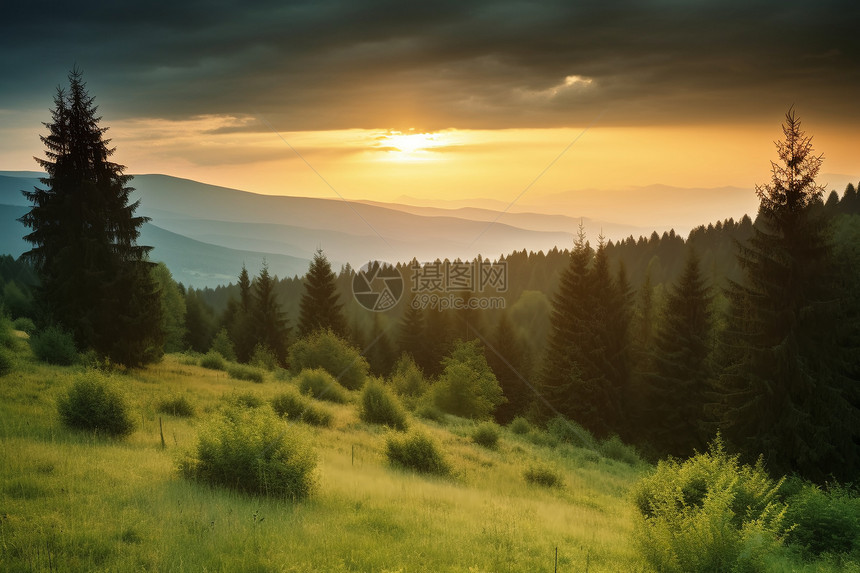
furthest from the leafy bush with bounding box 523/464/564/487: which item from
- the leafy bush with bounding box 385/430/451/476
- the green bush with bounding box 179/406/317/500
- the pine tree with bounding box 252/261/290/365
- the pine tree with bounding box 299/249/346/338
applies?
the pine tree with bounding box 252/261/290/365

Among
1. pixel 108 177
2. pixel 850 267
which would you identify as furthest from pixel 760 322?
pixel 108 177

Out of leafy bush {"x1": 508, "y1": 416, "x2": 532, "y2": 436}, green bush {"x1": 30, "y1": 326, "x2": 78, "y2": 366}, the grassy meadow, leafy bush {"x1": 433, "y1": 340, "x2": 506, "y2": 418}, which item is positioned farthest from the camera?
leafy bush {"x1": 433, "y1": 340, "x2": 506, "y2": 418}

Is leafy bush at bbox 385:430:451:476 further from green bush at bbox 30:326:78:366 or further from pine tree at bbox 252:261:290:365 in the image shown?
pine tree at bbox 252:261:290:365

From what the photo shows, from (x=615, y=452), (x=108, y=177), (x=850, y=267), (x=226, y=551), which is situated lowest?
(x=615, y=452)

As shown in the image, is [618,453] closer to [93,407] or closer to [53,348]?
[93,407]

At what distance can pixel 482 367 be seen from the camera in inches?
1876

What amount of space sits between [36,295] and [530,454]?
85.9 feet

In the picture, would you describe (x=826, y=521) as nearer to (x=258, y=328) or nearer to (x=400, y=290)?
(x=258, y=328)

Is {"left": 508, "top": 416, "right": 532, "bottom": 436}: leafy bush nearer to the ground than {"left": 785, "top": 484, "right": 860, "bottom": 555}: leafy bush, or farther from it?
nearer to the ground

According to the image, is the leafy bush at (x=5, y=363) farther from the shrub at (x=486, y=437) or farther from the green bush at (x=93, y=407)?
the shrub at (x=486, y=437)

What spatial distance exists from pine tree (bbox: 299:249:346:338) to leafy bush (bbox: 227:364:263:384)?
52.5 feet

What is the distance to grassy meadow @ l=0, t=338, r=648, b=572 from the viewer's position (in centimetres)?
765

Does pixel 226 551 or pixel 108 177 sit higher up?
pixel 108 177

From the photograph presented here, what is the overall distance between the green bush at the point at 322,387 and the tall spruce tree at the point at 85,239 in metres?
10.1
